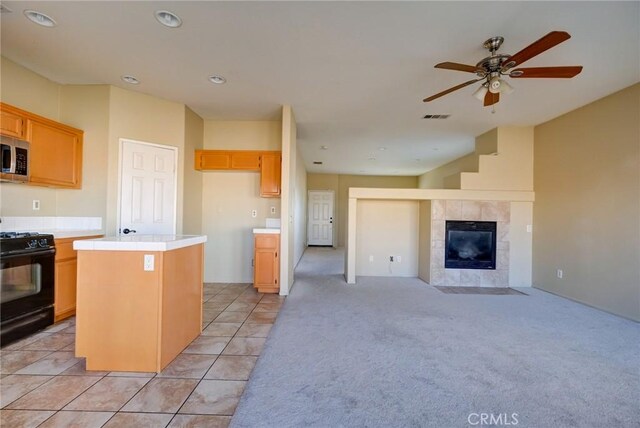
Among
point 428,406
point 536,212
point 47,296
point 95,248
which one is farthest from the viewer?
point 536,212

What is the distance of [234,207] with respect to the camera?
4.67 m

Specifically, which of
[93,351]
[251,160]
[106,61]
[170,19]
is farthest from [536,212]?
[106,61]

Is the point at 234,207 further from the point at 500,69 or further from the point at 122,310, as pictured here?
the point at 500,69

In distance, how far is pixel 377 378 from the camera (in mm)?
2020

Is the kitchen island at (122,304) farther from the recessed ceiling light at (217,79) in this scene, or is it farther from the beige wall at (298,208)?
the beige wall at (298,208)

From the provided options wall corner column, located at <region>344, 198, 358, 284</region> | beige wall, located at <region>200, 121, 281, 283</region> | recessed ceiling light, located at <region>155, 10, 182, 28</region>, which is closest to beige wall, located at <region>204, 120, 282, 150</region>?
beige wall, located at <region>200, 121, 281, 283</region>

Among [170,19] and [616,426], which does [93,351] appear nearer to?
[170,19]

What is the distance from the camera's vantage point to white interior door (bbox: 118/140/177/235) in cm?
361

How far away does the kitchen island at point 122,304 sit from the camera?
200 cm

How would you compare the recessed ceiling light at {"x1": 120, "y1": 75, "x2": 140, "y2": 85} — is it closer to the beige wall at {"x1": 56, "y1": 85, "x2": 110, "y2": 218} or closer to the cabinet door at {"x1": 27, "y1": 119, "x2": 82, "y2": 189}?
the beige wall at {"x1": 56, "y1": 85, "x2": 110, "y2": 218}

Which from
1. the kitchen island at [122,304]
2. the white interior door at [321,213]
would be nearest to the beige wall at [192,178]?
the kitchen island at [122,304]

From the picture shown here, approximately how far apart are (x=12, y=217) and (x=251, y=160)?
2765mm

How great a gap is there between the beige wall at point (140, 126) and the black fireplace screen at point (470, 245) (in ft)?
14.5

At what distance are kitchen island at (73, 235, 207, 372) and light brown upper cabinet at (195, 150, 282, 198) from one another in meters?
2.47
